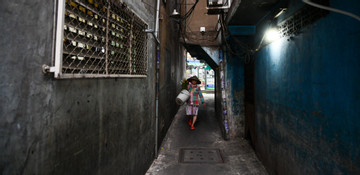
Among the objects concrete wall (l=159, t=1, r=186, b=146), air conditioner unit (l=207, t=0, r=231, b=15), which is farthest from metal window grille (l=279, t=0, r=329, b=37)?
concrete wall (l=159, t=1, r=186, b=146)

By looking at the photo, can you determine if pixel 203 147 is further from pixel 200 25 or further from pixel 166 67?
pixel 200 25

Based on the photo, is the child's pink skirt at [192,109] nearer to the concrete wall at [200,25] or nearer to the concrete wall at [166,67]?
the concrete wall at [166,67]

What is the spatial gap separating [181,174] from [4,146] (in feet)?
12.1

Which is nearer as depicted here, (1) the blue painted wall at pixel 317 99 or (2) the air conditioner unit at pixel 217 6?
(1) the blue painted wall at pixel 317 99

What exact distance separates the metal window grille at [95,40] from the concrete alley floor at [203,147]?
2735 mm

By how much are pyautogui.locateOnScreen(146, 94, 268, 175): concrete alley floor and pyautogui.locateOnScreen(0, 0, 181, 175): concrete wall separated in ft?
6.94

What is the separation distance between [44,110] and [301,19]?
12.3ft

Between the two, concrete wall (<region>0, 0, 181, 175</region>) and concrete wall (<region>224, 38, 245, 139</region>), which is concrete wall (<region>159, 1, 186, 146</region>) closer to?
concrete wall (<region>224, 38, 245, 139</region>)

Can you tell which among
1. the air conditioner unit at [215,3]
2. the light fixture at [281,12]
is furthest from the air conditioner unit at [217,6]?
the light fixture at [281,12]

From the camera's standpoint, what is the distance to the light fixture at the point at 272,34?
381cm

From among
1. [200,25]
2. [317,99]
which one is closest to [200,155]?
[317,99]

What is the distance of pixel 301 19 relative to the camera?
2.84m

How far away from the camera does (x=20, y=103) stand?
1265mm

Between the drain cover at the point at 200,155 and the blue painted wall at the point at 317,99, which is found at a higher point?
the blue painted wall at the point at 317,99
